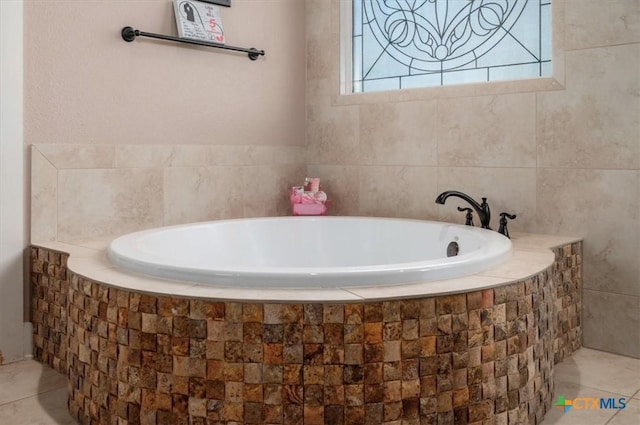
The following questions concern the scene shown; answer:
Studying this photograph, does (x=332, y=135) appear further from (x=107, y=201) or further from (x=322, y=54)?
(x=107, y=201)

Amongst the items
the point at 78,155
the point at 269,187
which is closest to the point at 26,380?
the point at 78,155

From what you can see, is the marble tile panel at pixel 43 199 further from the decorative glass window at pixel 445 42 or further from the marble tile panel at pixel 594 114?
the marble tile panel at pixel 594 114

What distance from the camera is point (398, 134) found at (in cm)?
298

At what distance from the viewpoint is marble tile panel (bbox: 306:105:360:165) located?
3184mm

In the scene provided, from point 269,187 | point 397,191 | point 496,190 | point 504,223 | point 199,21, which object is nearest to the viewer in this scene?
point 504,223

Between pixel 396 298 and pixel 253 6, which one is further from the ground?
pixel 253 6

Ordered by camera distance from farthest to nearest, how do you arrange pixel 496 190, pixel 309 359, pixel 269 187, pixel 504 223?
pixel 269 187, pixel 496 190, pixel 504 223, pixel 309 359

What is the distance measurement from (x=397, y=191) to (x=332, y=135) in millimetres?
532

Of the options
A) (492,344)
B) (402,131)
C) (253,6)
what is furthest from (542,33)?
(492,344)

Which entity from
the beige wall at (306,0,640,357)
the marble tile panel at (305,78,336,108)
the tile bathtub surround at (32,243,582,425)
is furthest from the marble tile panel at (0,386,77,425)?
the marble tile panel at (305,78,336,108)

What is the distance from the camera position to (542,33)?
260 cm

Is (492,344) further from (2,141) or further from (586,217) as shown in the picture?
(2,141)

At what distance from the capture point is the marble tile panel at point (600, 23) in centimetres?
225

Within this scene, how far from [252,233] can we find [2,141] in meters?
1.10
